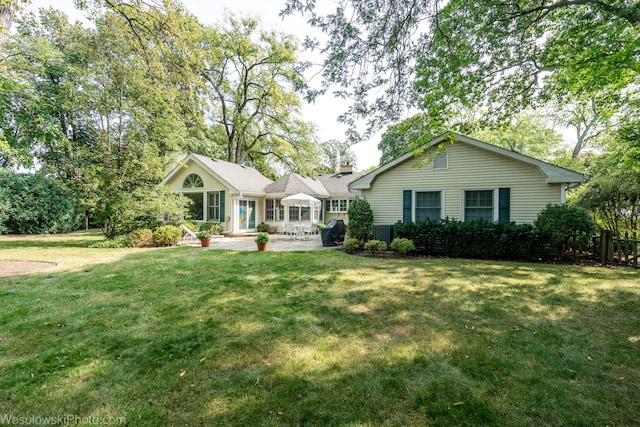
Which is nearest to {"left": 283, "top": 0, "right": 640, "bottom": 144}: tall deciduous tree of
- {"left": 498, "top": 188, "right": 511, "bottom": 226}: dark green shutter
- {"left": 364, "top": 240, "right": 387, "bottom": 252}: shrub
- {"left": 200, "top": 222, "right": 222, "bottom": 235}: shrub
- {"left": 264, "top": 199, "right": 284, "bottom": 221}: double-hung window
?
{"left": 498, "top": 188, "right": 511, "bottom": 226}: dark green shutter

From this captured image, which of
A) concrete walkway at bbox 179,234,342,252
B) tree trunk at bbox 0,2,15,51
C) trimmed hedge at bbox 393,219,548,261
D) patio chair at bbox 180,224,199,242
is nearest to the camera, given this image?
tree trunk at bbox 0,2,15,51

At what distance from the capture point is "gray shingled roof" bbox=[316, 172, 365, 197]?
2317cm

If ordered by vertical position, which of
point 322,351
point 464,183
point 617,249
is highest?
point 464,183

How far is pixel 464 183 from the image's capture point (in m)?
10.8

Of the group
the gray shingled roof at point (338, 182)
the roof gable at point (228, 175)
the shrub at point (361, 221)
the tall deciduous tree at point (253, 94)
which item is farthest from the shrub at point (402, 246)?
the tall deciduous tree at point (253, 94)

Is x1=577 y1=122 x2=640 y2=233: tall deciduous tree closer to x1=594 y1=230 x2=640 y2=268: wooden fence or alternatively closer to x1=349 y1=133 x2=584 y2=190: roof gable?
x1=349 y1=133 x2=584 y2=190: roof gable

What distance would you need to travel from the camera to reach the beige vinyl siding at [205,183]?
55.1 ft

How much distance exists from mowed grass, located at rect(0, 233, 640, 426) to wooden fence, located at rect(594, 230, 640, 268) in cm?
279

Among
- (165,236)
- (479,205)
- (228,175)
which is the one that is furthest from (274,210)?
(479,205)

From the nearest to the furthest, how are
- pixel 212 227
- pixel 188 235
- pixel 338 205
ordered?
pixel 188 235, pixel 212 227, pixel 338 205

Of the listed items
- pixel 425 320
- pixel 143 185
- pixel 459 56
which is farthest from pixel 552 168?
pixel 143 185

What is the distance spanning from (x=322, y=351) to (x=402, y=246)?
282 inches

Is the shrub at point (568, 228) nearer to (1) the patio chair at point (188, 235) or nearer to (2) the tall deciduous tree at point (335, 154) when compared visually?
(1) the patio chair at point (188, 235)

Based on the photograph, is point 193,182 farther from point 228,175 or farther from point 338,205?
point 338,205
